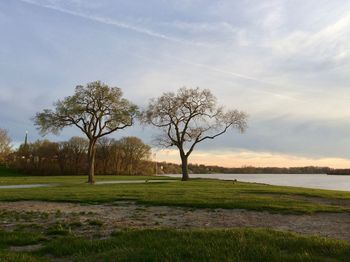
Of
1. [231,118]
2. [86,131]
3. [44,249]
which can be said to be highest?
[231,118]

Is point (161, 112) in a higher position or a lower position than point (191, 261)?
higher

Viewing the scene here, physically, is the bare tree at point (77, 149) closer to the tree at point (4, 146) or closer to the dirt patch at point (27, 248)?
the tree at point (4, 146)

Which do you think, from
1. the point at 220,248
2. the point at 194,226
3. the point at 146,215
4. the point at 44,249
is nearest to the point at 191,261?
the point at 220,248

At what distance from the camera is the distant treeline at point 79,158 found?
99.8 metres

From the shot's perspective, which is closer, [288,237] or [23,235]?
[288,237]

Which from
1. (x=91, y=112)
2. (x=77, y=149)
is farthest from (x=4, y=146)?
(x=91, y=112)

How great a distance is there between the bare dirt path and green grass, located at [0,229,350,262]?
5.54 feet

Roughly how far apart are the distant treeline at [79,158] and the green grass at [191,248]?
303 ft

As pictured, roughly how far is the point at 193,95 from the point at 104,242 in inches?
1698

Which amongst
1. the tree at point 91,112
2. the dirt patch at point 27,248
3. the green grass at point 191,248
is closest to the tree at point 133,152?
the tree at point 91,112

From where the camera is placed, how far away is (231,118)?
5191cm

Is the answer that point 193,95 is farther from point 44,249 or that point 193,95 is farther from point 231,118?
point 44,249

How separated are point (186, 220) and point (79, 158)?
92777mm

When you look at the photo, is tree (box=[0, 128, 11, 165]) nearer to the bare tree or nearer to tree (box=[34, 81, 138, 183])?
the bare tree
